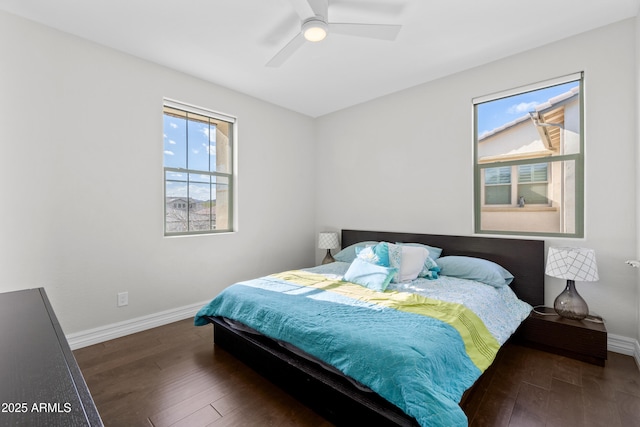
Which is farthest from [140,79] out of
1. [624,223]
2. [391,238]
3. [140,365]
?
[624,223]

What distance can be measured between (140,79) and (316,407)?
10.7 feet

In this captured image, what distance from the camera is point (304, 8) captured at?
75.4 inches

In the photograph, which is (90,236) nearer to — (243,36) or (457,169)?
(243,36)

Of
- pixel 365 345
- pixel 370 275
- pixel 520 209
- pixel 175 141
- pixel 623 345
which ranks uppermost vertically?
pixel 175 141

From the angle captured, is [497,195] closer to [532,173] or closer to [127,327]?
[532,173]

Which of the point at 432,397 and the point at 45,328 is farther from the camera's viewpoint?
the point at 432,397

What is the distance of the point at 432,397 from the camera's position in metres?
1.27

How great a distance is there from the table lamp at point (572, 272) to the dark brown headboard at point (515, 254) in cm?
26

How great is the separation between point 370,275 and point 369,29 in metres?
1.95

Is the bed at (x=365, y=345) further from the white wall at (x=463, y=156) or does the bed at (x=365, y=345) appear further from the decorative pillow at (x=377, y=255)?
the white wall at (x=463, y=156)

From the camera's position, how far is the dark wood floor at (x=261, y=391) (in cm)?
166

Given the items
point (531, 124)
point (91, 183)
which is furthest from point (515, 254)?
point (91, 183)

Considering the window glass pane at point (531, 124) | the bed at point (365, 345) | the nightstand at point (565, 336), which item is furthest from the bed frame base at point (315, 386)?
the window glass pane at point (531, 124)

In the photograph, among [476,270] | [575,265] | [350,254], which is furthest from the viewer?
[350,254]
